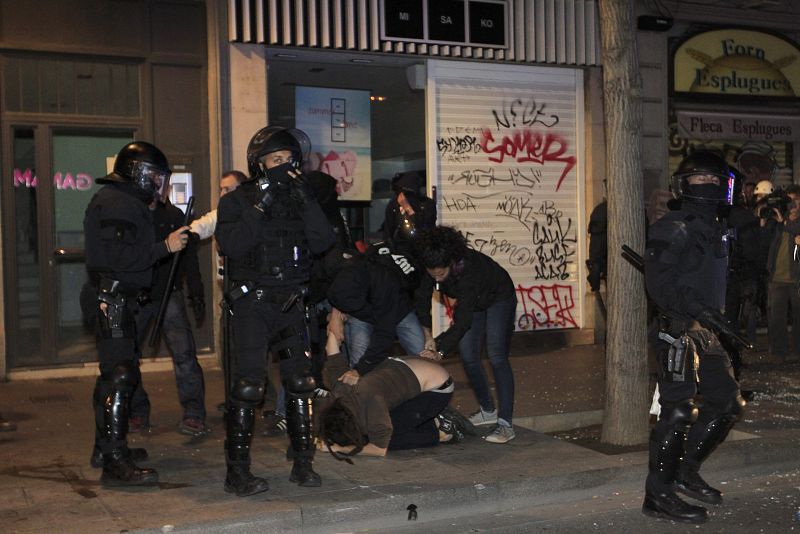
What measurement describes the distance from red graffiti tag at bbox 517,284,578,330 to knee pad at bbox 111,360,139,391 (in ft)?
22.6

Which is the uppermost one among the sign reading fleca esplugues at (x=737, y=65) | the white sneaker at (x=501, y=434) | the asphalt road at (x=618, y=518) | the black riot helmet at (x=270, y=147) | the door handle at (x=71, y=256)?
the sign reading fleca esplugues at (x=737, y=65)

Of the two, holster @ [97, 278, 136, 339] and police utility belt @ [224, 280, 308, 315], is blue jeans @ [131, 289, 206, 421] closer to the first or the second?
holster @ [97, 278, 136, 339]

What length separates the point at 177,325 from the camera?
7504mm

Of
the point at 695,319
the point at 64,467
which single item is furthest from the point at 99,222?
the point at 695,319

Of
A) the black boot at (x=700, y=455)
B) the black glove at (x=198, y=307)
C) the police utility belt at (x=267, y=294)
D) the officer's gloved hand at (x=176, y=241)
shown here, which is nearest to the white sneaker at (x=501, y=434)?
the black boot at (x=700, y=455)

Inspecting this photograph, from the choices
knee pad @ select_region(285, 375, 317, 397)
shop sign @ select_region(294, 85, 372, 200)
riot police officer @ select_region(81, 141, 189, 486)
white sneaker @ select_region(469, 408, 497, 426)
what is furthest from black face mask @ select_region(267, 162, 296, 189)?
shop sign @ select_region(294, 85, 372, 200)

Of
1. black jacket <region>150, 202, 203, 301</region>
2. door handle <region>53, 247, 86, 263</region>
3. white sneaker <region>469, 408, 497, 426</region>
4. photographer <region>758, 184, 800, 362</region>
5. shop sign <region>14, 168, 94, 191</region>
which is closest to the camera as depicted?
black jacket <region>150, 202, 203, 301</region>

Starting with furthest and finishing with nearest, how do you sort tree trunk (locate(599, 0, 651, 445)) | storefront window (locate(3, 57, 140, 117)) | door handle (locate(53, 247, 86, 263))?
door handle (locate(53, 247, 86, 263))
storefront window (locate(3, 57, 140, 117))
tree trunk (locate(599, 0, 651, 445))

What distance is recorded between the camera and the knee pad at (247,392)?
221 inches

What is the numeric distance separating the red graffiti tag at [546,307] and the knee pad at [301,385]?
6.69 meters

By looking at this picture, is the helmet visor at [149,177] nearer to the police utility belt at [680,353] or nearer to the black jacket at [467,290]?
the black jacket at [467,290]

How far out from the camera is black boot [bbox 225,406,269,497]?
5.64 metres

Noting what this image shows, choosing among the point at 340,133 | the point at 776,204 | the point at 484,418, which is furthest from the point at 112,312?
the point at 776,204

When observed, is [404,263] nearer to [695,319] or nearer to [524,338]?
[695,319]
